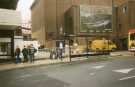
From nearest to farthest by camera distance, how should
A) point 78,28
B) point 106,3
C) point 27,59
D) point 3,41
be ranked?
point 27,59
point 3,41
point 78,28
point 106,3

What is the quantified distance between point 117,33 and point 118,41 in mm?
3267

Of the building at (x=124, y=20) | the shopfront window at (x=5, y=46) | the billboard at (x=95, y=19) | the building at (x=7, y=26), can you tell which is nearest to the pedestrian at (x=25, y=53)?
the building at (x=7, y=26)

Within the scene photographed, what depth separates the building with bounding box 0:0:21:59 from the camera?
31.7 meters

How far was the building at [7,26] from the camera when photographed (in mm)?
31719

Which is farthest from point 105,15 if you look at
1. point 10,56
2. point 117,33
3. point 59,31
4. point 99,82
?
point 99,82

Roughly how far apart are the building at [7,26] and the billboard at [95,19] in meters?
43.8

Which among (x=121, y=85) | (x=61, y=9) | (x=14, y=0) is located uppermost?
(x=61, y=9)

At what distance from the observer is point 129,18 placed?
7444 centimetres

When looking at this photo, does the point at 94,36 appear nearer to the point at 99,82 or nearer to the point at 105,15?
the point at 105,15

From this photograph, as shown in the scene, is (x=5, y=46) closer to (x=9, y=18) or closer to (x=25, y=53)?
(x=25, y=53)

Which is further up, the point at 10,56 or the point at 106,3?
the point at 106,3

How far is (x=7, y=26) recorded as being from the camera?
1320 inches

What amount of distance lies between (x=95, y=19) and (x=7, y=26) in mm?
50066

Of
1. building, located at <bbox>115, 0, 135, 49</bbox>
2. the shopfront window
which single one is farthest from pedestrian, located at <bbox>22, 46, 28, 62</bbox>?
building, located at <bbox>115, 0, 135, 49</bbox>
